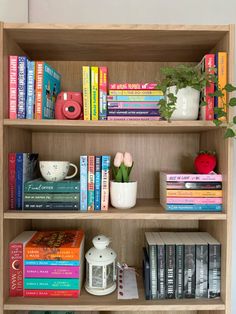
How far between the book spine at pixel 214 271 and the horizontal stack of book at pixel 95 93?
65 centimetres

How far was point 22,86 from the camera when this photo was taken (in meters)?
1.03

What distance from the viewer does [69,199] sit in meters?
1.07

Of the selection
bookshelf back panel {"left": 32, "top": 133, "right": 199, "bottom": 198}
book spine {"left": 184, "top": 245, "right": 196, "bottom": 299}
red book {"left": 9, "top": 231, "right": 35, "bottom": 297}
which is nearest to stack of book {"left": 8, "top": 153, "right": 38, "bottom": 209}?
red book {"left": 9, "top": 231, "right": 35, "bottom": 297}

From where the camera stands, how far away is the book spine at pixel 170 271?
1.09 metres

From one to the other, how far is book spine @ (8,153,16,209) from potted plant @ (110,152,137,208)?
0.37 m

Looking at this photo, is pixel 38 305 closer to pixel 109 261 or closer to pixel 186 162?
pixel 109 261

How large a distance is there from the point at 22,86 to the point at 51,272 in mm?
699

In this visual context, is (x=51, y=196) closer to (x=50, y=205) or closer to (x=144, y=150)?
(x=50, y=205)

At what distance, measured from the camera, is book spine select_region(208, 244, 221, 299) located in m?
1.08

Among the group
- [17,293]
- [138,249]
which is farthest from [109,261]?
[17,293]

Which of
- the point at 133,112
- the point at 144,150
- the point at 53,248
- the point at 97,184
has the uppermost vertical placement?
the point at 133,112

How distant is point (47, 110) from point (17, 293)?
0.70m

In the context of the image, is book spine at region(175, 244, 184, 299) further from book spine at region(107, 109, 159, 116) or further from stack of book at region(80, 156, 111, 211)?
book spine at region(107, 109, 159, 116)

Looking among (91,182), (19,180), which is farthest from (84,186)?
(19,180)
